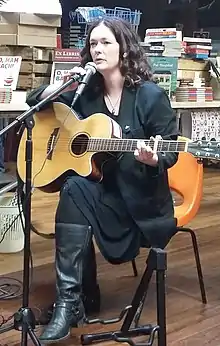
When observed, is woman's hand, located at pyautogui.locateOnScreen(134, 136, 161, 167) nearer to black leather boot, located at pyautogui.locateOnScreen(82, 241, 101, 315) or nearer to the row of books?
black leather boot, located at pyautogui.locateOnScreen(82, 241, 101, 315)

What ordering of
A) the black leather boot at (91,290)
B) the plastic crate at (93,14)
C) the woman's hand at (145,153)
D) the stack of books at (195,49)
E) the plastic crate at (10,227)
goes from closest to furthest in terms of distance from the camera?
the woman's hand at (145,153) → the black leather boot at (91,290) → the plastic crate at (10,227) → the stack of books at (195,49) → the plastic crate at (93,14)

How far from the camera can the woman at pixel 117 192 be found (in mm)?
1975

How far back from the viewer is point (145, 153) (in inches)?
71.5

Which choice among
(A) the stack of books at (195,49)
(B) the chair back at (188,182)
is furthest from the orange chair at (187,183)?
(A) the stack of books at (195,49)

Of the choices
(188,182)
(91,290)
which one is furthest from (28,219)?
(188,182)

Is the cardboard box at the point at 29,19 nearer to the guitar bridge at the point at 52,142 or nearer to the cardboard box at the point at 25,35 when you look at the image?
the cardboard box at the point at 25,35

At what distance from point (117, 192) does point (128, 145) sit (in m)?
0.23

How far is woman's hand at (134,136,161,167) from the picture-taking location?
71.0 inches

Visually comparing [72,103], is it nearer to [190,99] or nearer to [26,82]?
[26,82]

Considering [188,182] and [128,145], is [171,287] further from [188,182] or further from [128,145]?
[128,145]

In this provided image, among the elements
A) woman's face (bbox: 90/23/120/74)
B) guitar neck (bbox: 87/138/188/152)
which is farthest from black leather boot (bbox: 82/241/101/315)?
woman's face (bbox: 90/23/120/74)

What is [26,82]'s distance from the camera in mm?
2822

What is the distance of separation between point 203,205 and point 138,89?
216 centimetres

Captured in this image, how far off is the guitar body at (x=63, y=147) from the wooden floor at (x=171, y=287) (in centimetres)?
54
